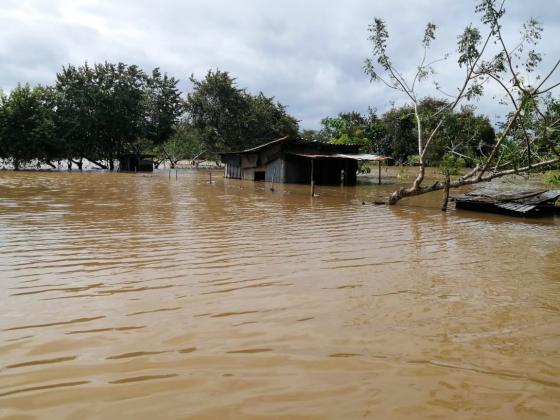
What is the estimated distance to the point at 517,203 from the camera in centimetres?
1509

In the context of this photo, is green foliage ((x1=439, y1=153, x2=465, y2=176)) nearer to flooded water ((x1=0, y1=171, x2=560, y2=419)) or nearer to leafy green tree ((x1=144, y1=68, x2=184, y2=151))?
flooded water ((x1=0, y1=171, x2=560, y2=419))

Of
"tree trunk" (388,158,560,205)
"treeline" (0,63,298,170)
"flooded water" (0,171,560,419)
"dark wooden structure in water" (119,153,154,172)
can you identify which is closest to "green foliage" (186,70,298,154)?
"treeline" (0,63,298,170)

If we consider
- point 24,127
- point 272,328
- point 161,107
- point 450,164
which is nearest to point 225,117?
point 161,107

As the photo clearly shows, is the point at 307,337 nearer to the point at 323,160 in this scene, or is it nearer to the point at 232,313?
the point at 232,313

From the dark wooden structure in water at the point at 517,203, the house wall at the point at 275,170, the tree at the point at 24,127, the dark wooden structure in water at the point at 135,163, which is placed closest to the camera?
the dark wooden structure in water at the point at 517,203

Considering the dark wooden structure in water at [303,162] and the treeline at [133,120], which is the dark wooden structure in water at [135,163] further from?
the dark wooden structure in water at [303,162]

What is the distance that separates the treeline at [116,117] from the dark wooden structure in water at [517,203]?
39.9 m

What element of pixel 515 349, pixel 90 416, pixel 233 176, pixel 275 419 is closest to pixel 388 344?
pixel 515 349

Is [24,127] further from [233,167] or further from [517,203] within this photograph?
[517,203]

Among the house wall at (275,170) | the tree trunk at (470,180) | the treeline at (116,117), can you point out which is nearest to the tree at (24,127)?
the treeline at (116,117)

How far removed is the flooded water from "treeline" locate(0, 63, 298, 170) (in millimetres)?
41444

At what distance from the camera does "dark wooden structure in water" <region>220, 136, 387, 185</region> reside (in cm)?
3072

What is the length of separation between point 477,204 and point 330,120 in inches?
1516

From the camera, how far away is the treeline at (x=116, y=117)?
4362cm
